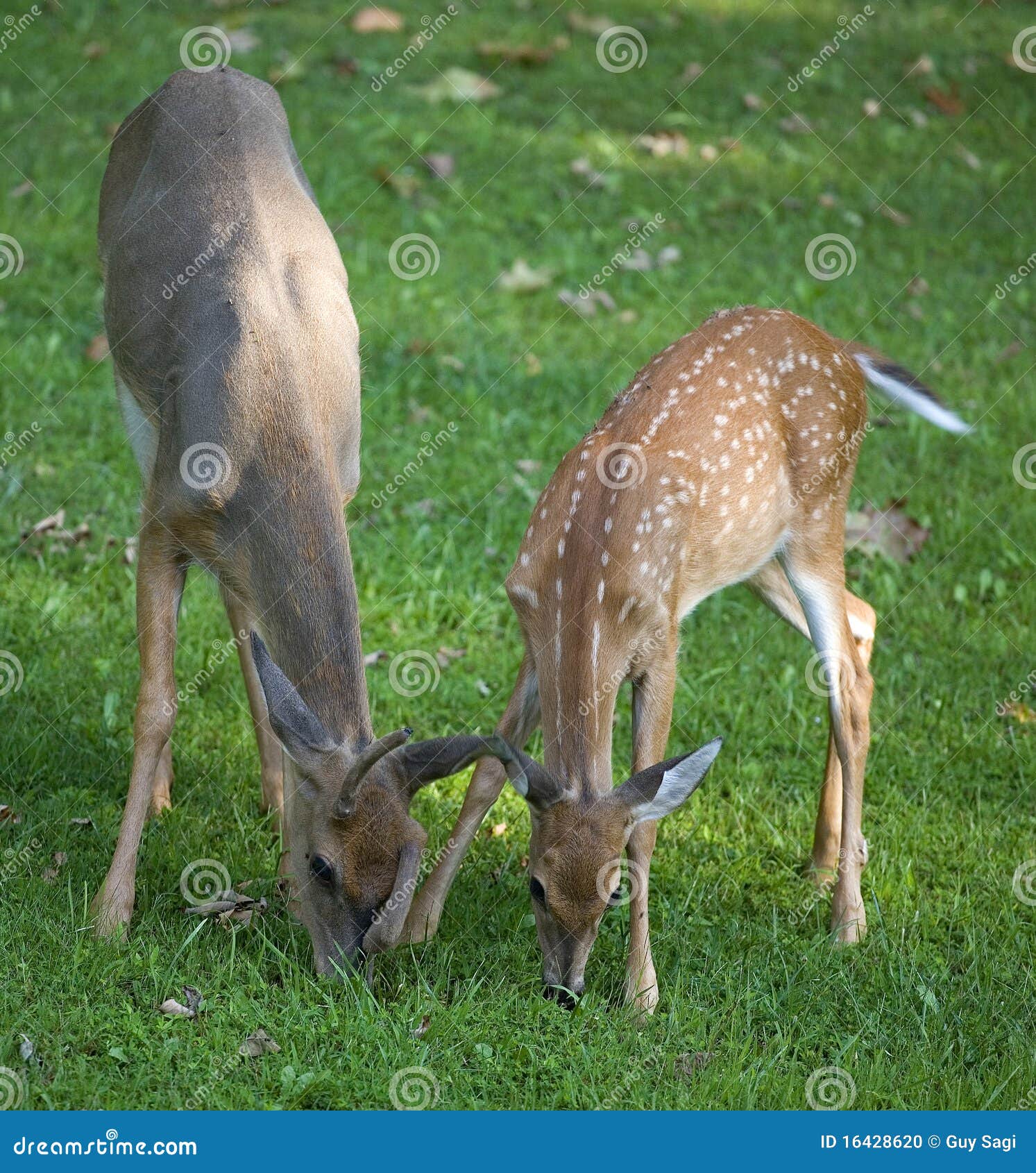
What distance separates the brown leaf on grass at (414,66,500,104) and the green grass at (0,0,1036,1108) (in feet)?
0.67

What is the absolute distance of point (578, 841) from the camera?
187 inches

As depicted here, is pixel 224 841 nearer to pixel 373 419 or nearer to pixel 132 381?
pixel 132 381

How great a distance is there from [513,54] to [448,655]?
768 centimetres

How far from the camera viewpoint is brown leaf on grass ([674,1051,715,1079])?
15.3 feet

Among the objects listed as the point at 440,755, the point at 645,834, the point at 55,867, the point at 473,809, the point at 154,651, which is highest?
the point at 440,755

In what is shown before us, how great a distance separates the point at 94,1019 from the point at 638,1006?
5.78ft

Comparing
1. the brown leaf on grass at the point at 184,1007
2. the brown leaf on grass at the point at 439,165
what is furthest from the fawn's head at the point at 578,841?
the brown leaf on grass at the point at 439,165

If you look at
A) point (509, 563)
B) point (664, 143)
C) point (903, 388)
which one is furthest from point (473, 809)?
point (664, 143)

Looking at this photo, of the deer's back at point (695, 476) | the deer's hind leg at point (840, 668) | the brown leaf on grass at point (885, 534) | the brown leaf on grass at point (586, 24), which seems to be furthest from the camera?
the brown leaf on grass at point (586, 24)

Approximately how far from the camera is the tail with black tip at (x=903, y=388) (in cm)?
643

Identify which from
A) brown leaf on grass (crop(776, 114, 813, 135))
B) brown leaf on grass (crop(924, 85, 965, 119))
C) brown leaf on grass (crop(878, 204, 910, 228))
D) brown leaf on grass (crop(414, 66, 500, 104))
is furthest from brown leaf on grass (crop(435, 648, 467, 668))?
brown leaf on grass (crop(924, 85, 965, 119))

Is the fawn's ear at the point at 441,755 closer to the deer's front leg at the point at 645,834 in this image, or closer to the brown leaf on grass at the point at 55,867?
the deer's front leg at the point at 645,834

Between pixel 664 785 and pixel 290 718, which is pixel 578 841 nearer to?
pixel 664 785

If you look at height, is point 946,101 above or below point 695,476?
above
